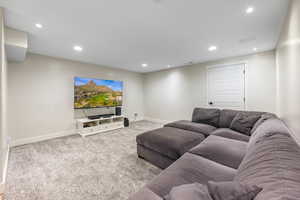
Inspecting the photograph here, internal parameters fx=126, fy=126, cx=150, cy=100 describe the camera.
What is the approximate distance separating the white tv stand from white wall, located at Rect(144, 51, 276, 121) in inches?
75.9

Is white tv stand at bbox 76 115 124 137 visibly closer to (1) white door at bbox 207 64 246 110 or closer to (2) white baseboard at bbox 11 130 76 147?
(2) white baseboard at bbox 11 130 76 147

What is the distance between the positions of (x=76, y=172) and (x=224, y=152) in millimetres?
2251

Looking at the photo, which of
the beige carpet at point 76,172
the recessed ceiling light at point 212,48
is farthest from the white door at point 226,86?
the beige carpet at point 76,172

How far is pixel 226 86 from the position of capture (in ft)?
13.3

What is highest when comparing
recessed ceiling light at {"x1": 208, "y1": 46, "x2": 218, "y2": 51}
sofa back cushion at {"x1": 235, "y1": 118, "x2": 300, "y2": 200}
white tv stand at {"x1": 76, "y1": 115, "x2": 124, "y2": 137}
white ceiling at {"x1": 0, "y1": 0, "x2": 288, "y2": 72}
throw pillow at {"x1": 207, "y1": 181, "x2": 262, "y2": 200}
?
recessed ceiling light at {"x1": 208, "y1": 46, "x2": 218, "y2": 51}

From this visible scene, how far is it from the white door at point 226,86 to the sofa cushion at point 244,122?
4.35ft

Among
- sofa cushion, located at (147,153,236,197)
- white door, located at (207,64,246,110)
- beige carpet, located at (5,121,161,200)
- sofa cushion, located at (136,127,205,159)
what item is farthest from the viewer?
white door, located at (207,64,246,110)

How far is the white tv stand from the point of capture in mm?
3930

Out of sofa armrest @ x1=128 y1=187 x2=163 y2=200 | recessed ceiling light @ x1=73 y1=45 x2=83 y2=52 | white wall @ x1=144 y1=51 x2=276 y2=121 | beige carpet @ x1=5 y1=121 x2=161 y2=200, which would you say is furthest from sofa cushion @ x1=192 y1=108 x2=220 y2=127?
recessed ceiling light @ x1=73 y1=45 x2=83 y2=52

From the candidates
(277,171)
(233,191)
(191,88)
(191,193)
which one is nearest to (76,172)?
(191,193)

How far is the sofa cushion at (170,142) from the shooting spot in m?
1.94

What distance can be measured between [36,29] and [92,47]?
1.05 meters

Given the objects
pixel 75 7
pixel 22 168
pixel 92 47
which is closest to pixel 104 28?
pixel 75 7

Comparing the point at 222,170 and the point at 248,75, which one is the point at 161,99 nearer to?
the point at 248,75
